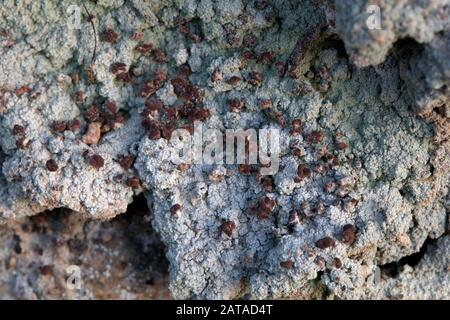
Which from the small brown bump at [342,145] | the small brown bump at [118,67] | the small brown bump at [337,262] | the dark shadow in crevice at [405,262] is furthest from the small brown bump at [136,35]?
the dark shadow in crevice at [405,262]

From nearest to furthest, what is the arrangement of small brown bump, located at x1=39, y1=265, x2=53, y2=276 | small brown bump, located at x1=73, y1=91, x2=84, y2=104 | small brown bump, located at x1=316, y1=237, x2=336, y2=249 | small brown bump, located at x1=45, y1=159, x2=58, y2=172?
small brown bump, located at x1=316, y1=237, x2=336, y2=249 → small brown bump, located at x1=45, y1=159, x2=58, y2=172 → small brown bump, located at x1=73, y1=91, x2=84, y2=104 → small brown bump, located at x1=39, y1=265, x2=53, y2=276

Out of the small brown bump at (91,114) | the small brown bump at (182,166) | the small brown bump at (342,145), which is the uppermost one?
the small brown bump at (91,114)

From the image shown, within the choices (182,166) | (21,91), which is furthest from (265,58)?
(21,91)

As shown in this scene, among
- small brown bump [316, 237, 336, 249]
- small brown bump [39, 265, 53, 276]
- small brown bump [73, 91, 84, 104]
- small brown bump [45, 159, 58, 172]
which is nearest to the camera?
small brown bump [316, 237, 336, 249]

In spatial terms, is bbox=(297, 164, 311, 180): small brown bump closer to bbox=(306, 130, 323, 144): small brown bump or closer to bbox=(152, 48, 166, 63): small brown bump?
bbox=(306, 130, 323, 144): small brown bump

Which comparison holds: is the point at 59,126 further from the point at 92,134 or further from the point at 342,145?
the point at 342,145

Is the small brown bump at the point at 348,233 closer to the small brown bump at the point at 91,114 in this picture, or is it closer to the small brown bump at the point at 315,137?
the small brown bump at the point at 315,137

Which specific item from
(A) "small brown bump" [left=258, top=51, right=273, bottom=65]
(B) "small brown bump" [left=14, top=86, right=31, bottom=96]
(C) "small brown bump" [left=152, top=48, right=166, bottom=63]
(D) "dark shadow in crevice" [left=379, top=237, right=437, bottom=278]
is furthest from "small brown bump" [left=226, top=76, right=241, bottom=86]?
(D) "dark shadow in crevice" [left=379, top=237, right=437, bottom=278]
